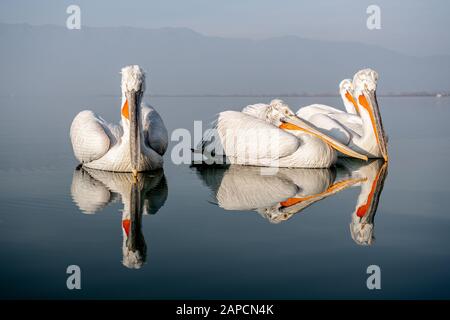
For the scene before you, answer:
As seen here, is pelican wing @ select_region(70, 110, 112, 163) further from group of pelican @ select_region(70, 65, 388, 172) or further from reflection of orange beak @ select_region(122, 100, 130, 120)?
reflection of orange beak @ select_region(122, 100, 130, 120)

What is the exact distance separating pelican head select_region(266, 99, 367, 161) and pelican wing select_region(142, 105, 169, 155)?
1.34 meters

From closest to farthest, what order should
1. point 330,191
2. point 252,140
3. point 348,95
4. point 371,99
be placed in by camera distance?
point 330,191, point 252,140, point 371,99, point 348,95

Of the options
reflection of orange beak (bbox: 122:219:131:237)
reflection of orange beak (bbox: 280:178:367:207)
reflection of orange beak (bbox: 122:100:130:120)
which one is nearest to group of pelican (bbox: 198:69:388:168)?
reflection of orange beak (bbox: 280:178:367:207)

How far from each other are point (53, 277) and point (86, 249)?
1.70 feet

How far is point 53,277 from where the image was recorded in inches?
141

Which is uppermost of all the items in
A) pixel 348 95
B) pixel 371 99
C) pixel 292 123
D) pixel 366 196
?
pixel 348 95

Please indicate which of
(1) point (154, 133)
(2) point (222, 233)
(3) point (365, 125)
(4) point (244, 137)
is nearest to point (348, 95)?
(3) point (365, 125)

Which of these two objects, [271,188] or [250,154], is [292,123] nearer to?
[250,154]

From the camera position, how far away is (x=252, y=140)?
7.08 metres

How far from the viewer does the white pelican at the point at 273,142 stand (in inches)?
274

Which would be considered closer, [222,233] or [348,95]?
[222,233]

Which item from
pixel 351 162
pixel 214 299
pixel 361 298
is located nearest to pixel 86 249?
pixel 214 299

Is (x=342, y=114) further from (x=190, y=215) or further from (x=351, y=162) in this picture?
(x=190, y=215)

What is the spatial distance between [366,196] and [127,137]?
2.47 metres
